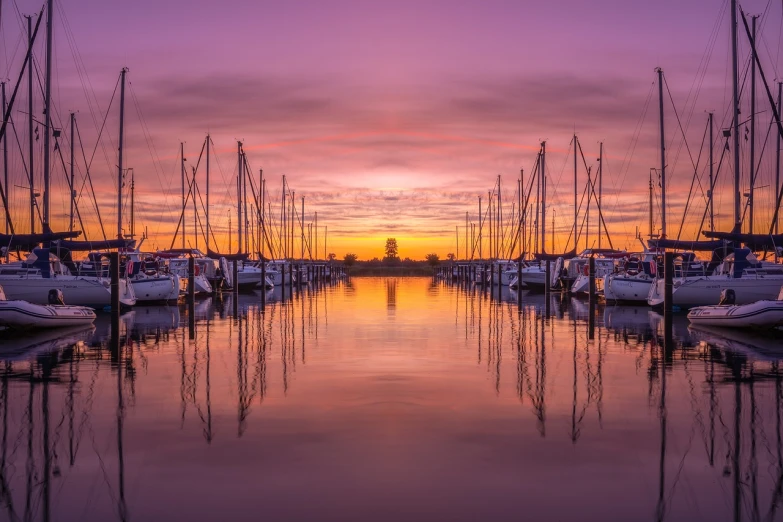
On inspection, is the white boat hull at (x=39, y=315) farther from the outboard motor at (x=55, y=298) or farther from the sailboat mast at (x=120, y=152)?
the sailboat mast at (x=120, y=152)

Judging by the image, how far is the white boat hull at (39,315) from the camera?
2281 cm

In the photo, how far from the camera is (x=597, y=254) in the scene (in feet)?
197

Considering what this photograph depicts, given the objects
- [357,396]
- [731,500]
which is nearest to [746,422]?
[731,500]

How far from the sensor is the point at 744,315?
78.8 feet

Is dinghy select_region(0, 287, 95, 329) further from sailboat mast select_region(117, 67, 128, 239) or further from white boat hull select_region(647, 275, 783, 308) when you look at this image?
white boat hull select_region(647, 275, 783, 308)

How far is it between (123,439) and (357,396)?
4065 mm

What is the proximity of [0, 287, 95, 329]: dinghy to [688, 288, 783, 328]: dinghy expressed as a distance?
1883 cm

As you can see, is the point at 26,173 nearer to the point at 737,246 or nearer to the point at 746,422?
the point at 737,246

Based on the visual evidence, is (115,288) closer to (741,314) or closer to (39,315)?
(39,315)

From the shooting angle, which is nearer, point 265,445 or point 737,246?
point 265,445

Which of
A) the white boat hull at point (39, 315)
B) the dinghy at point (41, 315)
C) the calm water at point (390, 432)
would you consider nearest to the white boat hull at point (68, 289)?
the dinghy at point (41, 315)

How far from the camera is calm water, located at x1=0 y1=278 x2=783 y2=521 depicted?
24.5 ft

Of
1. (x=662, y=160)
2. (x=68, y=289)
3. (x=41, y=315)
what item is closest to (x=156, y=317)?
(x=68, y=289)

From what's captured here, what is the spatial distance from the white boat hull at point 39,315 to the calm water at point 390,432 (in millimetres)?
2812
